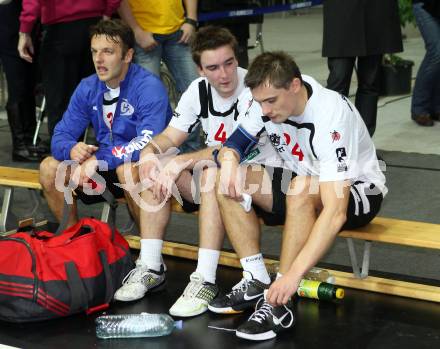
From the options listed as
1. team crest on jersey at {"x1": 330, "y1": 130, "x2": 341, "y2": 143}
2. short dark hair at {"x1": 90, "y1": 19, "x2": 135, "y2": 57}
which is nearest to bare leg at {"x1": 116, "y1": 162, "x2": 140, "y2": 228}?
short dark hair at {"x1": 90, "y1": 19, "x2": 135, "y2": 57}

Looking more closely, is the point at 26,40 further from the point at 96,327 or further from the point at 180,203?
the point at 96,327

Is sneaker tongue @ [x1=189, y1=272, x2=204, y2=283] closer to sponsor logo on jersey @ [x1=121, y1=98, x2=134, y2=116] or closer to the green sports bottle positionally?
the green sports bottle

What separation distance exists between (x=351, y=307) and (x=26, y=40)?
10.3 feet

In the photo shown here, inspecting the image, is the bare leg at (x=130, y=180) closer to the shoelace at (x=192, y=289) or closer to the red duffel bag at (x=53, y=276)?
the red duffel bag at (x=53, y=276)

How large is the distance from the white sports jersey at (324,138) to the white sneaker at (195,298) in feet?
2.09

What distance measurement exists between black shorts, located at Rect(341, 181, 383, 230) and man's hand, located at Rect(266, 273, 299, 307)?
1.75ft

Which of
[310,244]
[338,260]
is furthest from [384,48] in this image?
[310,244]

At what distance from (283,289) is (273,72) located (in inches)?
33.0

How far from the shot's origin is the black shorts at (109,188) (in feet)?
15.0

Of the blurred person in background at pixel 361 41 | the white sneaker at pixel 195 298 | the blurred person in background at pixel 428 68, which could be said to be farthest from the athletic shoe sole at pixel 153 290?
the blurred person in background at pixel 428 68

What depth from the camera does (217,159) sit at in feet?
13.4

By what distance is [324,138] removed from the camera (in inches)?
143

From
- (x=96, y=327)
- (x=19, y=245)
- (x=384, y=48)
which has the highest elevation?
(x=384, y=48)

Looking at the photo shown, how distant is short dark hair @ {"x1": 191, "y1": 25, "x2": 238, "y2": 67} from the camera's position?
4094 millimetres
